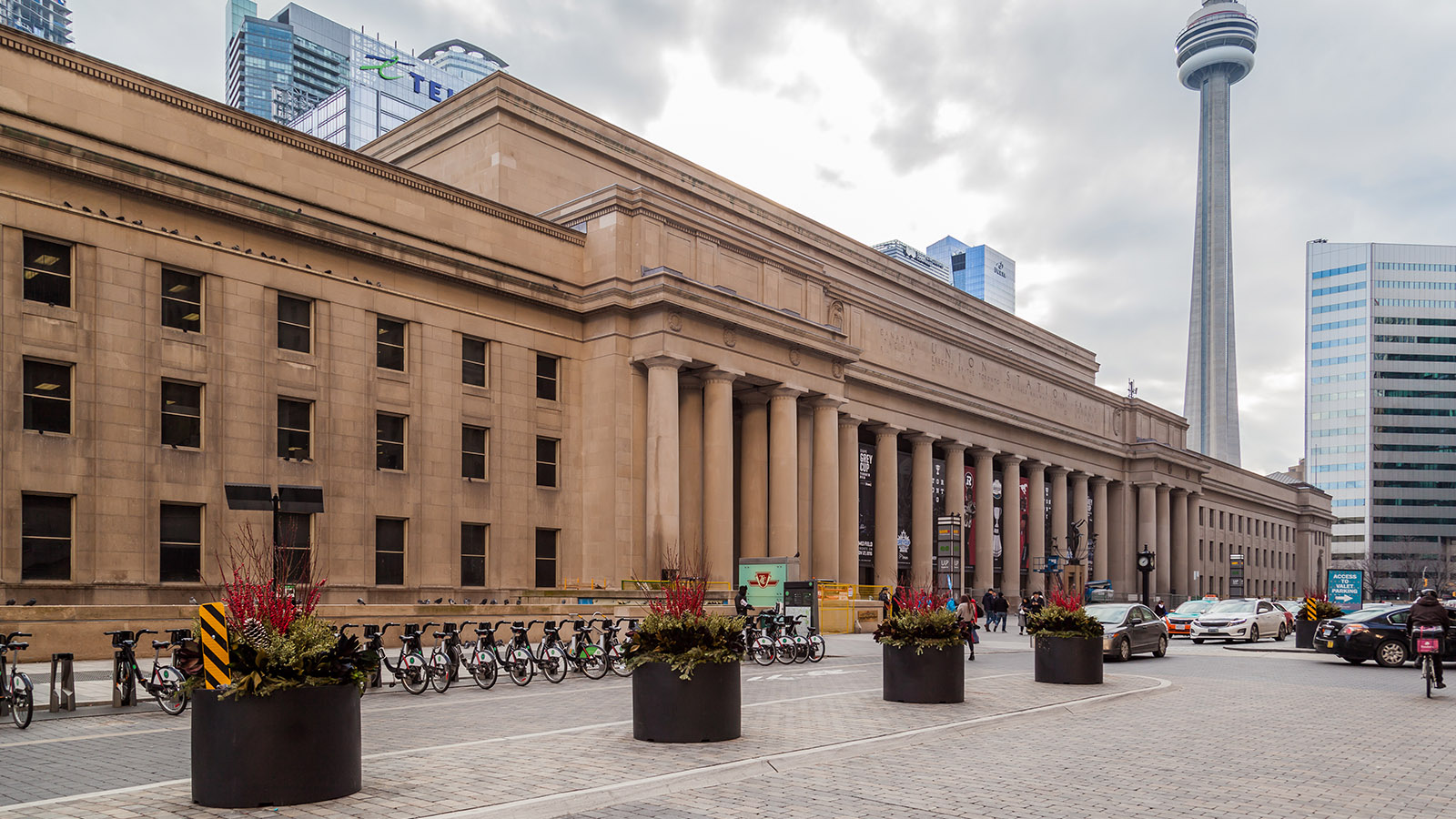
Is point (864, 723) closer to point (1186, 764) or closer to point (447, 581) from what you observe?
point (1186, 764)

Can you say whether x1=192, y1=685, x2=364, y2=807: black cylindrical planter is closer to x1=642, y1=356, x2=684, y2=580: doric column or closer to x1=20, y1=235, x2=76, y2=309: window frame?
x1=20, y1=235, x2=76, y2=309: window frame

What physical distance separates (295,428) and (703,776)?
92.0 ft

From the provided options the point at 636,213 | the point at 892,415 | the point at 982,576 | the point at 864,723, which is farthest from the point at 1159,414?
the point at 864,723

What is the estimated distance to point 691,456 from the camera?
4688cm

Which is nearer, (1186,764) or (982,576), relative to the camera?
(1186,764)

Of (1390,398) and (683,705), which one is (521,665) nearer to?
(683,705)

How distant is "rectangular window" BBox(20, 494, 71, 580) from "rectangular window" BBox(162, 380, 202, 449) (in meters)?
3.27

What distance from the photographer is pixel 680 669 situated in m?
12.6

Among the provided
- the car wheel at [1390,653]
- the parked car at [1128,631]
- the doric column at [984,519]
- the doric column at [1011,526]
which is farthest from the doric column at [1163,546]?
the car wheel at [1390,653]

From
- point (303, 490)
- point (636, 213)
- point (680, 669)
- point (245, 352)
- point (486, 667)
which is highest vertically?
point (636, 213)

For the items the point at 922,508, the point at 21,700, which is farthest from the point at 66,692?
the point at 922,508

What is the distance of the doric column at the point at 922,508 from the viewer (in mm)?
66438

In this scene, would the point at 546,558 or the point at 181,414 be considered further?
the point at 546,558

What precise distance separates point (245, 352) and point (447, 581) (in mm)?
10472
